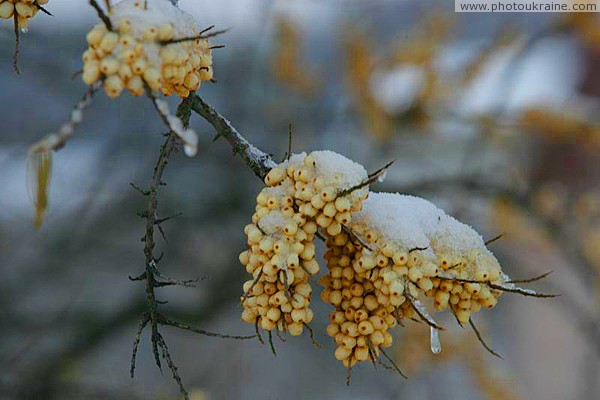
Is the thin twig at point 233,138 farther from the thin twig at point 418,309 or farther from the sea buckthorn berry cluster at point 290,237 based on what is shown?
the thin twig at point 418,309

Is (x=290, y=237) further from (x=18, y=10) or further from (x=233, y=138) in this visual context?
(x=18, y=10)

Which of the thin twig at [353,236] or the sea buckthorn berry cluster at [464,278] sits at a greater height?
the thin twig at [353,236]

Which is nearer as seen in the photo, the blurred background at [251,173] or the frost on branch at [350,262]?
the frost on branch at [350,262]

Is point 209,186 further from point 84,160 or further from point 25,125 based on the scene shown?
point 25,125

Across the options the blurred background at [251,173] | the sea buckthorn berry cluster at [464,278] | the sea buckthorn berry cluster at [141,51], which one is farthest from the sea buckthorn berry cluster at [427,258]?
the blurred background at [251,173]

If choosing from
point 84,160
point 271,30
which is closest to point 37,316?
point 84,160

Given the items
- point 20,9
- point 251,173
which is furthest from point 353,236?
point 251,173

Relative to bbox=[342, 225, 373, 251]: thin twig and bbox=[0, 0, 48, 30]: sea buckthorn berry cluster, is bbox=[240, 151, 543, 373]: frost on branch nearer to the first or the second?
bbox=[342, 225, 373, 251]: thin twig
